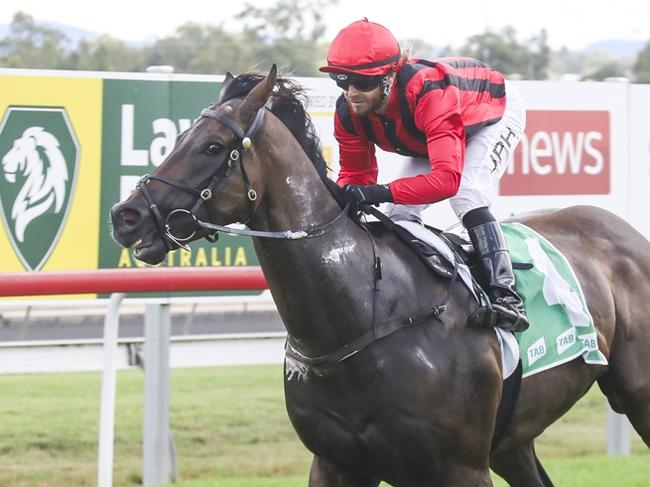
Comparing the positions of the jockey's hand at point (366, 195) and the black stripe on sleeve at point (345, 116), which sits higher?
the black stripe on sleeve at point (345, 116)

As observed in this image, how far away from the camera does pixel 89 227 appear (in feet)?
18.7

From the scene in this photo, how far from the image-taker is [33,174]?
5.61m

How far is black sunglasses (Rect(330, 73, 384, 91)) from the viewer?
12.3ft

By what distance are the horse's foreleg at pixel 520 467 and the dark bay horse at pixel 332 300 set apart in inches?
36.9

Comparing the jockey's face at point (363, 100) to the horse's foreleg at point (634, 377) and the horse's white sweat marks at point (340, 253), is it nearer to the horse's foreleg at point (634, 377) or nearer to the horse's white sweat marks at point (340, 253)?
the horse's white sweat marks at point (340, 253)

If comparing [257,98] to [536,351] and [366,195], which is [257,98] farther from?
[536,351]

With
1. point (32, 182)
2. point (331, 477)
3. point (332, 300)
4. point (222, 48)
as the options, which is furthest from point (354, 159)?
point (222, 48)

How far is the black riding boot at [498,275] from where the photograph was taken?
12.9 feet

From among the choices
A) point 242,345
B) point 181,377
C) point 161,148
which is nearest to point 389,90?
point 161,148

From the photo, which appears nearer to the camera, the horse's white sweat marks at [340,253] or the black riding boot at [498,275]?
the horse's white sweat marks at [340,253]

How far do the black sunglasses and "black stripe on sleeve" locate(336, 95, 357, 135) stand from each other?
0.82ft

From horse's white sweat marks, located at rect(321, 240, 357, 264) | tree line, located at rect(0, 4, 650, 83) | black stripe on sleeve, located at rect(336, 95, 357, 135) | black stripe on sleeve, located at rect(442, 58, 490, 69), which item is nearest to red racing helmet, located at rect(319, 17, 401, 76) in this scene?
black stripe on sleeve, located at rect(336, 95, 357, 135)

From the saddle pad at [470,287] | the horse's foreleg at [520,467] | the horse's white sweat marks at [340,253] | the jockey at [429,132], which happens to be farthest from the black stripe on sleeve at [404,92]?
the horse's foreleg at [520,467]

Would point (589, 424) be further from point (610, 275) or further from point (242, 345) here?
point (610, 275)
